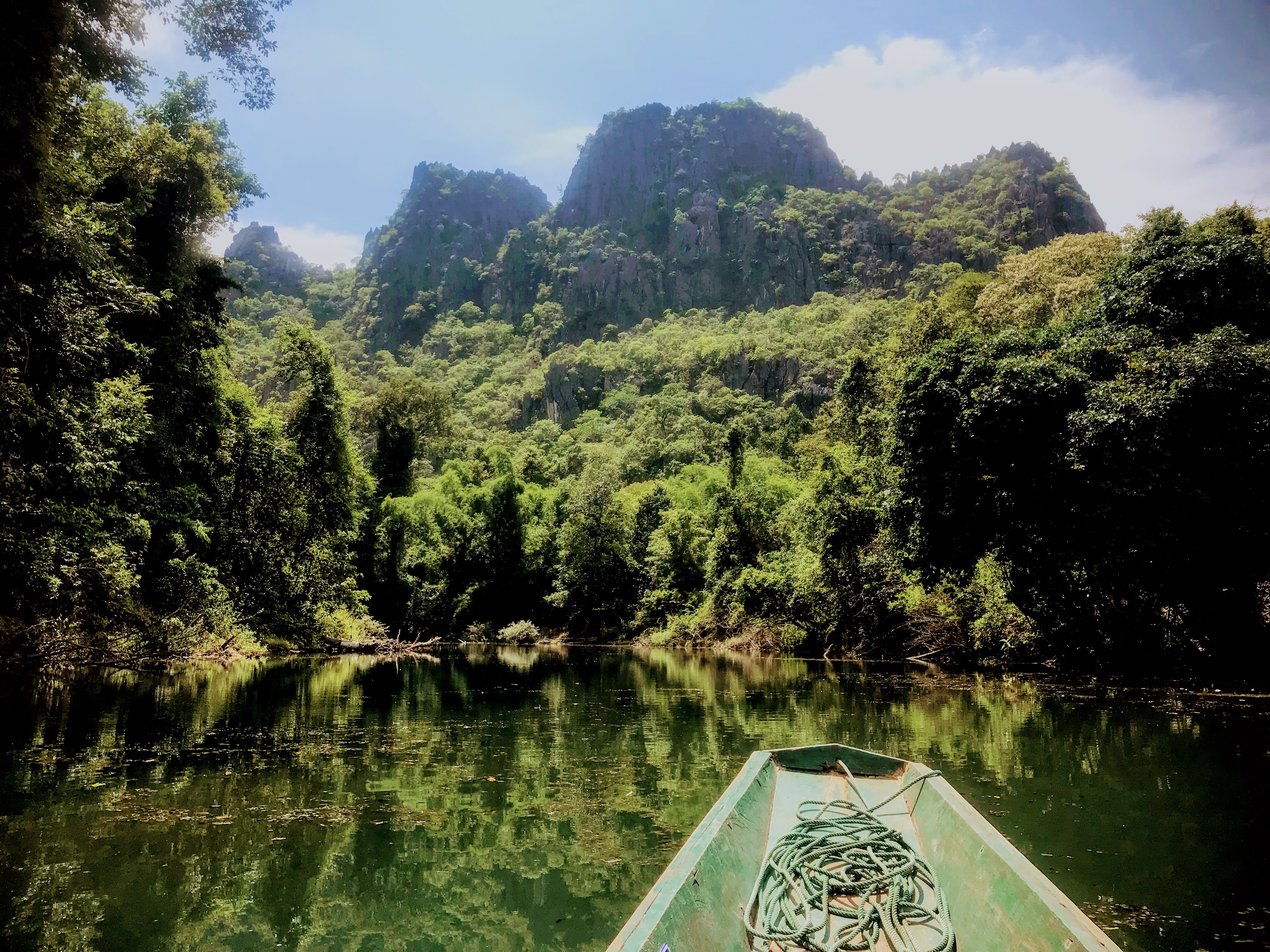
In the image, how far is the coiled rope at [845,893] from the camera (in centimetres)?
340

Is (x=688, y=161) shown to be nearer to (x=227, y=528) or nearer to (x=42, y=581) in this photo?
(x=227, y=528)

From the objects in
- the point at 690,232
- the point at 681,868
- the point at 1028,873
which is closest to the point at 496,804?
the point at 681,868

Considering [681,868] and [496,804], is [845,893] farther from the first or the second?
[496,804]

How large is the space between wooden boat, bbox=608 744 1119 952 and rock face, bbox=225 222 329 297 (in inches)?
4553

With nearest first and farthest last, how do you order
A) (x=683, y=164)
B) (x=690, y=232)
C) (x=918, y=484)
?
1. (x=918, y=484)
2. (x=690, y=232)
3. (x=683, y=164)

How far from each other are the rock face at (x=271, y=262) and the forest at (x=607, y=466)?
227 feet

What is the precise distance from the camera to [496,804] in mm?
6613

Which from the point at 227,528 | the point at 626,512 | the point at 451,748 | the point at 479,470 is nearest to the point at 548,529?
the point at 626,512

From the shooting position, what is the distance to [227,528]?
22500 mm

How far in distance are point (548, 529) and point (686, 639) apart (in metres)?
11.4

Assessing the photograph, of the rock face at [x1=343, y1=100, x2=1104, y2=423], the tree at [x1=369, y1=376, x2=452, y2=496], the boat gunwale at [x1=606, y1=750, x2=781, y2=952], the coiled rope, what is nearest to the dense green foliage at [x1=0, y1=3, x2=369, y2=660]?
the boat gunwale at [x1=606, y1=750, x2=781, y2=952]

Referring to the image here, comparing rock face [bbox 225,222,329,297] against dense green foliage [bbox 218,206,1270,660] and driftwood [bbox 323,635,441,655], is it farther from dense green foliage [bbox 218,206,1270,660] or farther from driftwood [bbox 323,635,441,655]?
driftwood [bbox 323,635,441,655]

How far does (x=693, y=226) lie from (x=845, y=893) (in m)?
104

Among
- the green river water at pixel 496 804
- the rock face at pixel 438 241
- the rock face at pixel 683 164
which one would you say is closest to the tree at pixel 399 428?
the green river water at pixel 496 804
